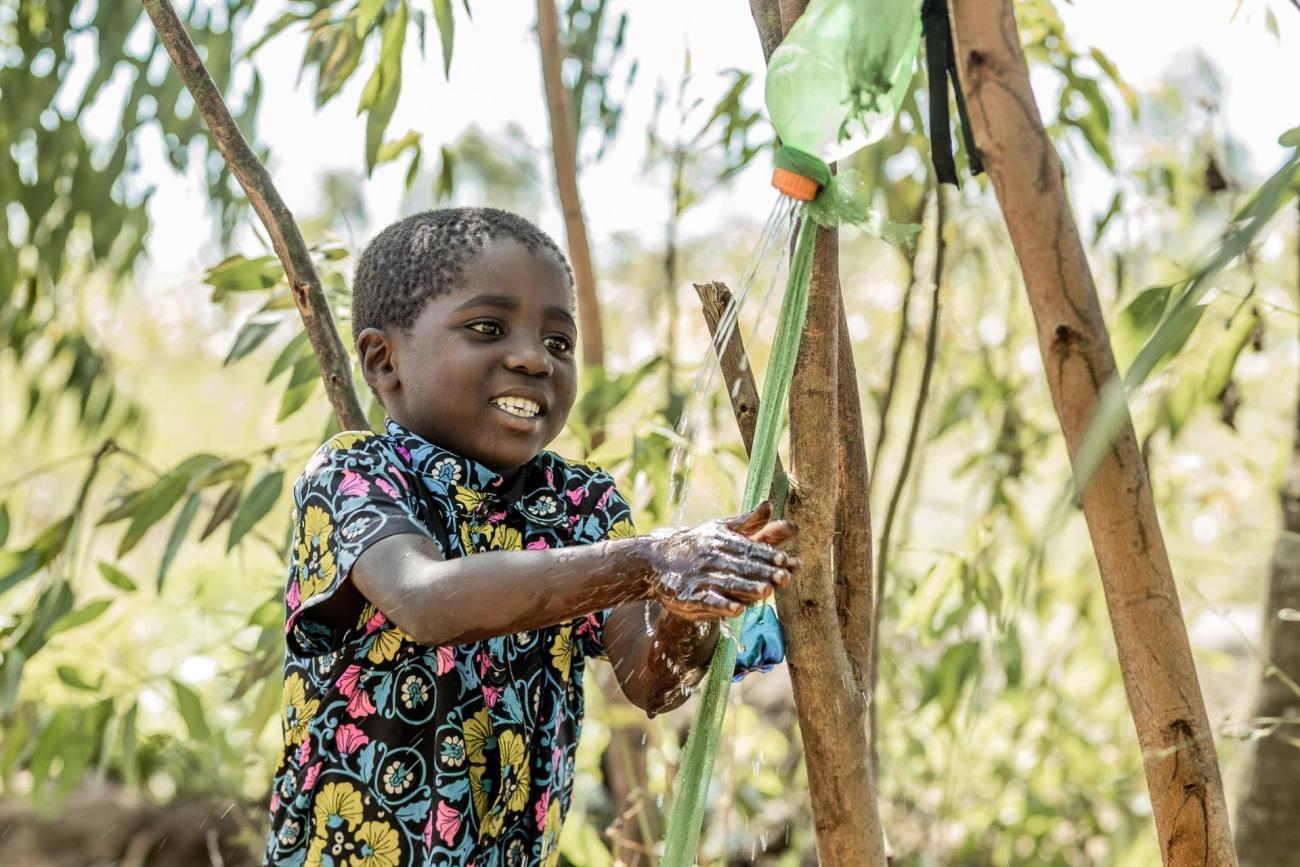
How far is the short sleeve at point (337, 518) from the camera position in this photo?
927mm

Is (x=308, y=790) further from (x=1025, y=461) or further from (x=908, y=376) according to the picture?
(x=908, y=376)

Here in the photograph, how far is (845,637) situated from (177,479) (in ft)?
2.99

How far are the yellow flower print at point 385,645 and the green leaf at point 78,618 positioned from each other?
2.42 feet

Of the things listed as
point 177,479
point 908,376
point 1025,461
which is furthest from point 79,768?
point 908,376

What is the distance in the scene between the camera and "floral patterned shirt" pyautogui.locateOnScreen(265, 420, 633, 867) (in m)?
0.99

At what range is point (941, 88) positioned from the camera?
88 centimetres

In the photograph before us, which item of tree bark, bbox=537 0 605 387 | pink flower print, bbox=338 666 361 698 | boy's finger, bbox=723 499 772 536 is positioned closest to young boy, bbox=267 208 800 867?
pink flower print, bbox=338 666 361 698

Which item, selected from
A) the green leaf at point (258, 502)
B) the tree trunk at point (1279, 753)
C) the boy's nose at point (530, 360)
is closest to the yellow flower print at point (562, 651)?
the boy's nose at point (530, 360)

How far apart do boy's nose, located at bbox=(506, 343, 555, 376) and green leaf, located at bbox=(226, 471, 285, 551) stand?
62 centimetres

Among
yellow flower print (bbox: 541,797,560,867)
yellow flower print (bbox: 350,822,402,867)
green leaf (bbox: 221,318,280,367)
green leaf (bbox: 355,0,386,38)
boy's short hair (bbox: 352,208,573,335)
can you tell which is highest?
green leaf (bbox: 355,0,386,38)

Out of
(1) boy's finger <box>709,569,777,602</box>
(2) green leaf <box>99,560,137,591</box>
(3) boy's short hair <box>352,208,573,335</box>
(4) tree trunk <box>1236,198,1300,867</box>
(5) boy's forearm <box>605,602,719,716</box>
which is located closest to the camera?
(1) boy's finger <box>709,569,777,602</box>

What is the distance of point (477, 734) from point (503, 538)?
0.51ft

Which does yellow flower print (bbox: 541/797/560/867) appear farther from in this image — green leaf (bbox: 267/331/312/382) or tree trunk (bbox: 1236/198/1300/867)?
tree trunk (bbox: 1236/198/1300/867)

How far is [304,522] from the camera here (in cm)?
99
